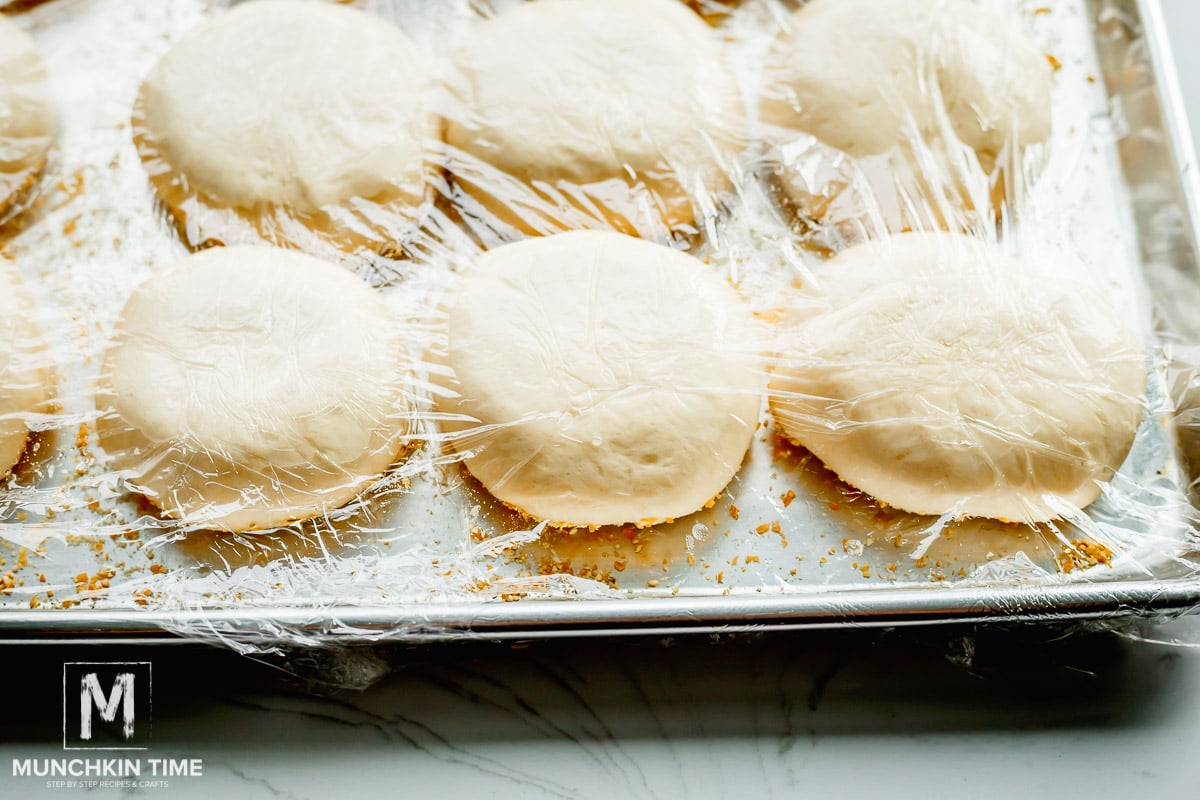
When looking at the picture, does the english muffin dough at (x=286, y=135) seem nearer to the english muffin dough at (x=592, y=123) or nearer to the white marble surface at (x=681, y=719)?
the english muffin dough at (x=592, y=123)

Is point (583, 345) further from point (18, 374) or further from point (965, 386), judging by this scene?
point (18, 374)

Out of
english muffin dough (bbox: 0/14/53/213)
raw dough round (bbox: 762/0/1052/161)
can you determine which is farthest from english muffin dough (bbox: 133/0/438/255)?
raw dough round (bbox: 762/0/1052/161)

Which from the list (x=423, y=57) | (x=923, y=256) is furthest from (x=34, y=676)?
(x=923, y=256)

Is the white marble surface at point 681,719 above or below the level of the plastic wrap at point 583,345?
below

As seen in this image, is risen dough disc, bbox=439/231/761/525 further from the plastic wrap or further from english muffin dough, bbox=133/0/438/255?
english muffin dough, bbox=133/0/438/255

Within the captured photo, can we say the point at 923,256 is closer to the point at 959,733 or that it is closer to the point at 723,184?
the point at 723,184

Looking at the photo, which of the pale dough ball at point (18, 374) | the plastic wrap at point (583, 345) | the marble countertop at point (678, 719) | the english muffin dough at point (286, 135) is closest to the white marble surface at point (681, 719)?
the marble countertop at point (678, 719)
